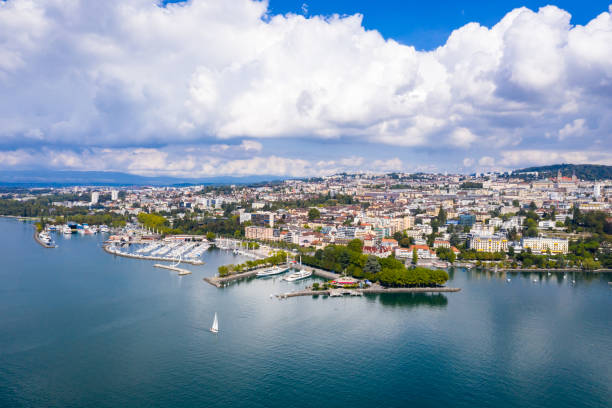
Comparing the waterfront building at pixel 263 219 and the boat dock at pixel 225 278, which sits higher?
the waterfront building at pixel 263 219

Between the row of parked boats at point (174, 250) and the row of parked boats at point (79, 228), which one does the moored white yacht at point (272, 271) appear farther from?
the row of parked boats at point (79, 228)

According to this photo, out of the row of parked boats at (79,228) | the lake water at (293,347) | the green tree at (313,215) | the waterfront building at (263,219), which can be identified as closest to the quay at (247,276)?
the lake water at (293,347)

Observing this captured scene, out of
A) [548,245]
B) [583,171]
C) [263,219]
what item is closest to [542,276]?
[548,245]

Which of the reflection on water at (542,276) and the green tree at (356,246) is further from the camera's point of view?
the green tree at (356,246)

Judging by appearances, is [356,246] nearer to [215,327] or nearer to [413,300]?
[413,300]

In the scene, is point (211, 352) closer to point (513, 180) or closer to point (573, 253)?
point (573, 253)

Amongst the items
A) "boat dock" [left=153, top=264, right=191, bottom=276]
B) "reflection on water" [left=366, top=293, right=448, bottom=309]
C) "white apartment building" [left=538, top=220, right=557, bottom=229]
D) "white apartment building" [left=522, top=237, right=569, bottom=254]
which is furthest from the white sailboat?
"white apartment building" [left=538, top=220, right=557, bottom=229]
